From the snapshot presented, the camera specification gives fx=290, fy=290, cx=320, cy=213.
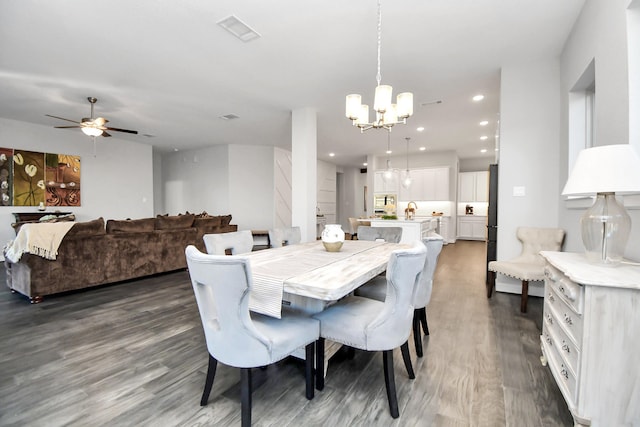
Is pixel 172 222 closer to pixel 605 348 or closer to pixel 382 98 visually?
pixel 382 98

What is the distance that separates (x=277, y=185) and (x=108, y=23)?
20.4 feet

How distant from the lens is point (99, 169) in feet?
23.4

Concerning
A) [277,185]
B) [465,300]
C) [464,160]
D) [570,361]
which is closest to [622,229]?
[570,361]

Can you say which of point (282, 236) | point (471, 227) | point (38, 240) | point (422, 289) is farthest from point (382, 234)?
point (471, 227)

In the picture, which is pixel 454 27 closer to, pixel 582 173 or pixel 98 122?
pixel 582 173

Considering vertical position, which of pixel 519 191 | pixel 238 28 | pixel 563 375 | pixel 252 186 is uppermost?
pixel 238 28

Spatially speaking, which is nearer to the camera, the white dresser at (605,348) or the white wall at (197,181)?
the white dresser at (605,348)

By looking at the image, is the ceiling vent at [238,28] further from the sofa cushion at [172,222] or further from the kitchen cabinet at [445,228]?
the kitchen cabinet at [445,228]

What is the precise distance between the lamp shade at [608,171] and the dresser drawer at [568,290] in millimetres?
453

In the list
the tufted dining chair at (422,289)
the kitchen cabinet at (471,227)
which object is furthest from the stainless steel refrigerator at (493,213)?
the kitchen cabinet at (471,227)

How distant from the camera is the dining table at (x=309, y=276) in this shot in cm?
140

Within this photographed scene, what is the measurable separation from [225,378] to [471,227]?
952 cm

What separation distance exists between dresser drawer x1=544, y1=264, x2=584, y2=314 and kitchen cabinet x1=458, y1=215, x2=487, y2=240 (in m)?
8.62

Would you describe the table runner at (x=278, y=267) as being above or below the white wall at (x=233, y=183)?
below
